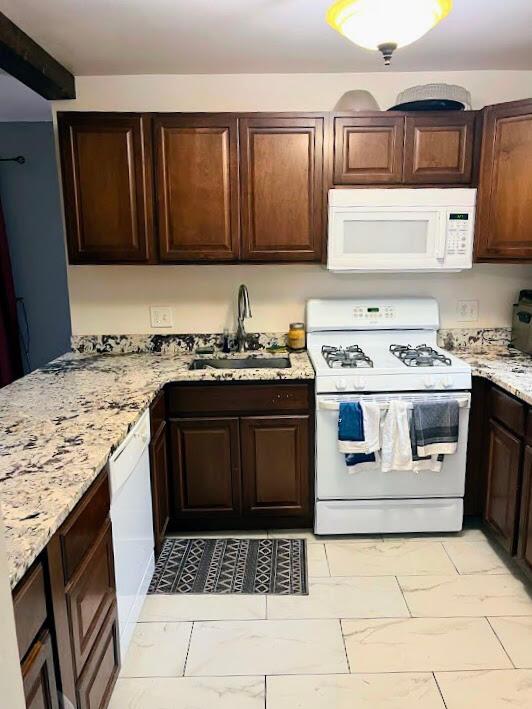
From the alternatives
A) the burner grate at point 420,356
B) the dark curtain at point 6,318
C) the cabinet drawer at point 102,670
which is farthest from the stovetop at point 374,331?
the dark curtain at point 6,318

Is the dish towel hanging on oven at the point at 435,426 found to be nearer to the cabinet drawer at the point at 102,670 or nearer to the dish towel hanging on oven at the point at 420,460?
the dish towel hanging on oven at the point at 420,460

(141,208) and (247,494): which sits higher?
(141,208)

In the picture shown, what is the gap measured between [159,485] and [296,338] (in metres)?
1.11

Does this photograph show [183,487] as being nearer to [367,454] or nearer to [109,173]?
[367,454]

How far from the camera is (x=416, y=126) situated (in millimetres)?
2600

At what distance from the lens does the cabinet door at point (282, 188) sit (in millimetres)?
2602

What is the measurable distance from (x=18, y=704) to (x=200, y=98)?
111 inches

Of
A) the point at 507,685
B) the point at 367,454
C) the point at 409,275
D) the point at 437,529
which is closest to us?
the point at 507,685

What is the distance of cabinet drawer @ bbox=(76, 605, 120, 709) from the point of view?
142 cm

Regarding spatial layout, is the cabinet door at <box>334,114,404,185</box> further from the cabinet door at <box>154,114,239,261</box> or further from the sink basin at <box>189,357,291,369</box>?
the sink basin at <box>189,357,291,369</box>

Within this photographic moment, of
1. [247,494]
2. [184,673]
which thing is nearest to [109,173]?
[247,494]

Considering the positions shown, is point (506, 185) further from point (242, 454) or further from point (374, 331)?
point (242, 454)

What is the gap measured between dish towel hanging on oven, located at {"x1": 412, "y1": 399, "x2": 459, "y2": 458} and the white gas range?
52 millimetres

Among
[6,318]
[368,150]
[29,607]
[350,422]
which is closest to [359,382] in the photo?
[350,422]
